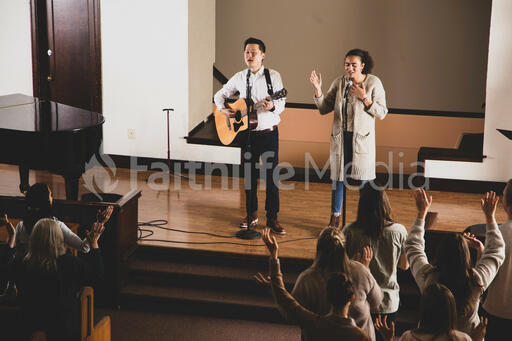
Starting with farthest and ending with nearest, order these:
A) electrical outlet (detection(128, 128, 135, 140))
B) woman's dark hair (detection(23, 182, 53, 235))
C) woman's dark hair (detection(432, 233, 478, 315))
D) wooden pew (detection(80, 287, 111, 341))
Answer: electrical outlet (detection(128, 128, 135, 140)) < wooden pew (detection(80, 287, 111, 341)) < woman's dark hair (detection(23, 182, 53, 235)) < woman's dark hair (detection(432, 233, 478, 315))

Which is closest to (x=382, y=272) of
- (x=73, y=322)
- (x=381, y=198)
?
(x=381, y=198)

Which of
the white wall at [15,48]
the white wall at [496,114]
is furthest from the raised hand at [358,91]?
the white wall at [15,48]

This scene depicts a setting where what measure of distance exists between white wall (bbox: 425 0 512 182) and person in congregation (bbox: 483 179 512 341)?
12.0ft

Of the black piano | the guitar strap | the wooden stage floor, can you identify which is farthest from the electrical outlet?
the guitar strap

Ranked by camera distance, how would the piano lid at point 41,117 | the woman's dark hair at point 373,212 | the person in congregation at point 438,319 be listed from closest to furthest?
the person in congregation at point 438,319
the woman's dark hair at point 373,212
the piano lid at point 41,117

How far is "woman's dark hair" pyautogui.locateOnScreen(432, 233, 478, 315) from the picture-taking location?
2.95 meters

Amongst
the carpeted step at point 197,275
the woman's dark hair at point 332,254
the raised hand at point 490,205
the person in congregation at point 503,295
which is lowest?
the carpeted step at point 197,275

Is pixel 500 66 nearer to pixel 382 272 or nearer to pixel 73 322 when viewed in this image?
pixel 382 272

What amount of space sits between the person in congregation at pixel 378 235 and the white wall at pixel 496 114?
12.5 ft

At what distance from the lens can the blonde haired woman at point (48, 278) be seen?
10.5ft

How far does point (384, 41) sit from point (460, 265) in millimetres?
6485

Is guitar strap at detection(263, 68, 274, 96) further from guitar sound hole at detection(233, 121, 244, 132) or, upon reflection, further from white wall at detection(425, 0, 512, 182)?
white wall at detection(425, 0, 512, 182)

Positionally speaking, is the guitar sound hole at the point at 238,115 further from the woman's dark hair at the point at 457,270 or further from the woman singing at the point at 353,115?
the woman's dark hair at the point at 457,270

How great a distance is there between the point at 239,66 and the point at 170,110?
1920mm
